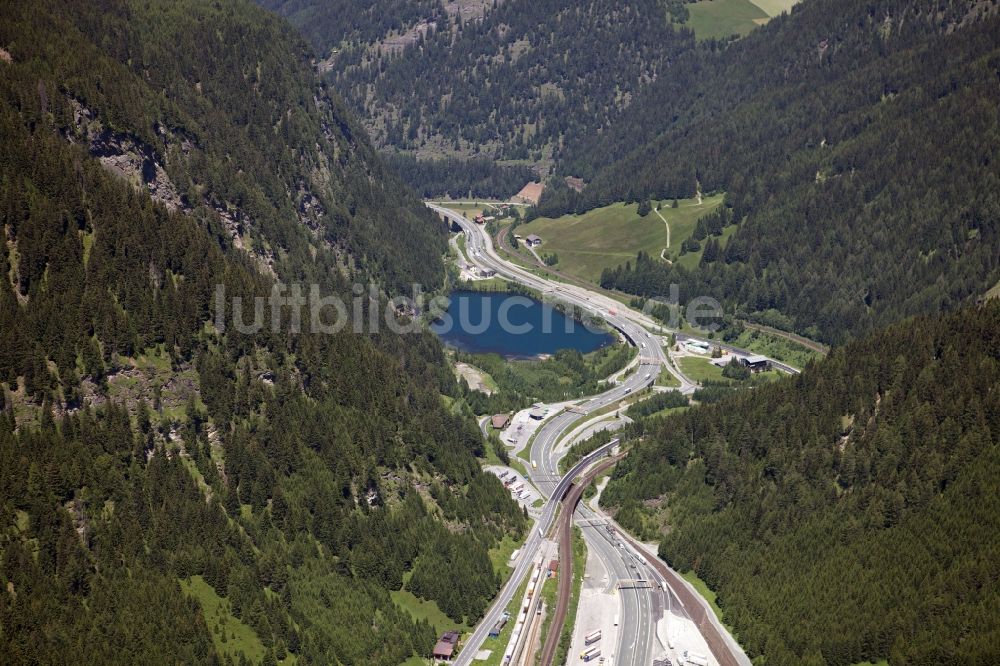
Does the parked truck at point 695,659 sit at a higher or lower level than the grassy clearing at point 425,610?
lower

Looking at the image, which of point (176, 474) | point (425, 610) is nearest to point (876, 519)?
point (425, 610)

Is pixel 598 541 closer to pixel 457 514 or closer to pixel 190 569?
pixel 457 514

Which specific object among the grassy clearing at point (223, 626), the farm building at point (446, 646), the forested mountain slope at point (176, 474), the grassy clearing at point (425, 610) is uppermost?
the forested mountain slope at point (176, 474)

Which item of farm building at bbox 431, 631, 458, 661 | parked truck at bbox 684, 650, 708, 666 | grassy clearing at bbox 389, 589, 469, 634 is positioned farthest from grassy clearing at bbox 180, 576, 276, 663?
parked truck at bbox 684, 650, 708, 666

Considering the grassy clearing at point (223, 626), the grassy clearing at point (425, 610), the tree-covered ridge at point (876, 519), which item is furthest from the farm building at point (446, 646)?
the tree-covered ridge at point (876, 519)

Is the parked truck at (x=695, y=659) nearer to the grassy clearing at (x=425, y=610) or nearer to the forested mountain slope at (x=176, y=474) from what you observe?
the grassy clearing at (x=425, y=610)

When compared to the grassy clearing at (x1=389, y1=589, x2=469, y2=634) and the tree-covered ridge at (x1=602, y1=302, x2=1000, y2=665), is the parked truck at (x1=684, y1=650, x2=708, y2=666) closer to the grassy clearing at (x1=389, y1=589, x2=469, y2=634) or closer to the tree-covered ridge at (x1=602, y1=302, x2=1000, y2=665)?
the tree-covered ridge at (x1=602, y1=302, x2=1000, y2=665)

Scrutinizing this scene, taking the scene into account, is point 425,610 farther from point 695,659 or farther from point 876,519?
point 876,519
